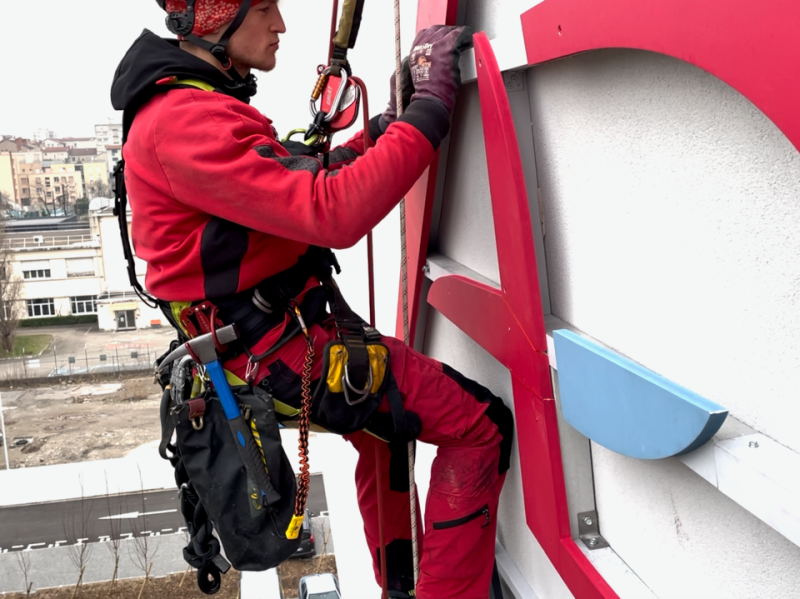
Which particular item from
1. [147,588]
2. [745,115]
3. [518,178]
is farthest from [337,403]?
[147,588]

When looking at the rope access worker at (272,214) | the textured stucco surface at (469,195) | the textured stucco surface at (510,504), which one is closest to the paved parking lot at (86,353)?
the textured stucco surface at (510,504)

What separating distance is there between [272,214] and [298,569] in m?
16.7

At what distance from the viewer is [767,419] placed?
115cm

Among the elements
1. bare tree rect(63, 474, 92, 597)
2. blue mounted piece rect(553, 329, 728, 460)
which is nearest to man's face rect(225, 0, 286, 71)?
blue mounted piece rect(553, 329, 728, 460)

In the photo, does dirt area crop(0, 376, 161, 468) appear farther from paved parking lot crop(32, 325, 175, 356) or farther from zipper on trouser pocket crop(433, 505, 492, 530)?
zipper on trouser pocket crop(433, 505, 492, 530)

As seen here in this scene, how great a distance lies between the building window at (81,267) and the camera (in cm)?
2820

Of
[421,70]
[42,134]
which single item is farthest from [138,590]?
[42,134]

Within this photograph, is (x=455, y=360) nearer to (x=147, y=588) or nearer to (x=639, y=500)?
(x=639, y=500)

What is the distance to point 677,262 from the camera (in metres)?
1.36

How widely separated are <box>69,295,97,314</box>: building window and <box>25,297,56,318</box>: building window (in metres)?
0.81

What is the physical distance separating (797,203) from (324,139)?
5.43 feet

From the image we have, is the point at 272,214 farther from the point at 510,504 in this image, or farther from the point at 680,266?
the point at 510,504

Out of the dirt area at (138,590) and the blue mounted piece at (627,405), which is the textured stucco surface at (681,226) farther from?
the dirt area at (138,590)

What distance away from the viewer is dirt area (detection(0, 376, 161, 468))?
2320cm
